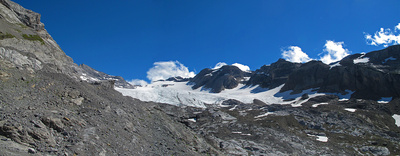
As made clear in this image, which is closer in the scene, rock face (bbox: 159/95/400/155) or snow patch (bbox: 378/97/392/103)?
rock face (bbox: 159/95/400/155)

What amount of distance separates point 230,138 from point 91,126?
24644 mm

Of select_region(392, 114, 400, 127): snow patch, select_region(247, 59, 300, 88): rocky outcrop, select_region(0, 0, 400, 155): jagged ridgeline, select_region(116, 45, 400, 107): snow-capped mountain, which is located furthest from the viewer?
select_region(247, 59, 300, 88): rocky outcrop

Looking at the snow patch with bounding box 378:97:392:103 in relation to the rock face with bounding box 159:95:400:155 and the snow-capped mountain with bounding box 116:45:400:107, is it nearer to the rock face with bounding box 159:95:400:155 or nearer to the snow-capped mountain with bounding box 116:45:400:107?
the snow-capped mountain with bounding box 116:45:400:107

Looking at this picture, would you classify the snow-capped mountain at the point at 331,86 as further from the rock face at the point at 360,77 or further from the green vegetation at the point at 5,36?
the green vegetation at the point at 5,36

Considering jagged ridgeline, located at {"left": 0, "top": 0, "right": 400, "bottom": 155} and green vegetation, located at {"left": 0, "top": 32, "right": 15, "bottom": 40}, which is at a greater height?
green vegetation, located at {"left": 0, "top": 32, "right": 15, "bottom": 40}

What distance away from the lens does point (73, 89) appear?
19.9 meters

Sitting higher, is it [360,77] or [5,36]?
[360,77]

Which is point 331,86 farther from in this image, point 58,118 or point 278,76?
point 58,118

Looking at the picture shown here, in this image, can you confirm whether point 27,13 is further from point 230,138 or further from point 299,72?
point 299,72

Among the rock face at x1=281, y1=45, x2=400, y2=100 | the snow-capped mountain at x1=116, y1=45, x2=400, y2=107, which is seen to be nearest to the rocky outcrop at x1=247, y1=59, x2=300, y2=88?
the snow-capped mountain at x1=116, y1=45, x2=400, y2=107

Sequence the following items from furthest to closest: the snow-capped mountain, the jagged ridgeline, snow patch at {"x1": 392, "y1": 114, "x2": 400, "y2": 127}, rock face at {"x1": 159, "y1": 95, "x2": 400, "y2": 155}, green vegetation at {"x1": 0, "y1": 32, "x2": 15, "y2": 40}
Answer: the snow-capped mountain → snow patch at {"x1": 392, "y1": 114, "x2": 400, "y2": 127} → rock face at {"x1": 159, "y1": 95, "x2": 400, "y2": 155} → green vegetation at {"x1": 0, "y1": 32, "x2": 15, "y2": 40} → the jagged ridgeline

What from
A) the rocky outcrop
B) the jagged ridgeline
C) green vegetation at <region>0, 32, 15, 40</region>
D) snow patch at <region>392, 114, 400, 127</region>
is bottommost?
snow patch at <region>392, 114, 400, 127</region>

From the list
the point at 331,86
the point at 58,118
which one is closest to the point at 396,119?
the point at 331,86

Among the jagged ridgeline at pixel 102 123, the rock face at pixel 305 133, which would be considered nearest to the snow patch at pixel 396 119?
the jagged ridgeline at pixel 102 123
